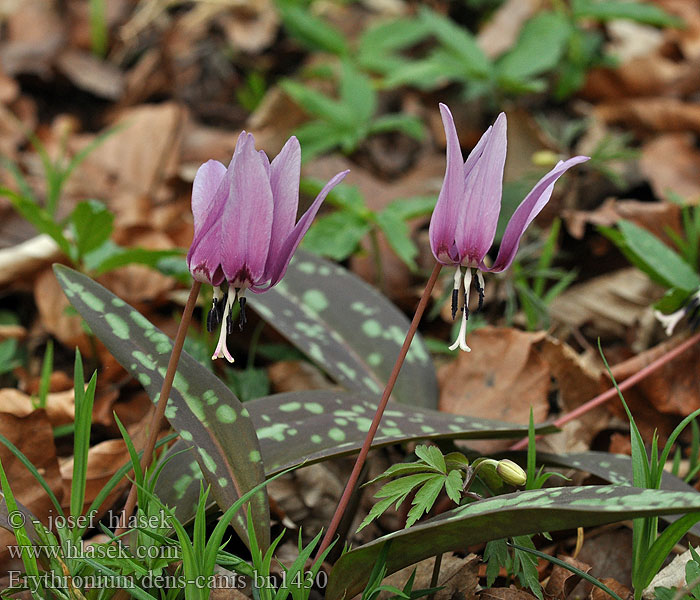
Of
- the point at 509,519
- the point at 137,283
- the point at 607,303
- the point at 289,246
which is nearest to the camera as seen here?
the point at 509,519

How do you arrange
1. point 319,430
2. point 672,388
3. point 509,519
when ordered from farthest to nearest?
1. point 672,388
2. point 319,430
3. point 509,519

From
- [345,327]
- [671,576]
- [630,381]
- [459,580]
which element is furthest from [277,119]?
[671,576]

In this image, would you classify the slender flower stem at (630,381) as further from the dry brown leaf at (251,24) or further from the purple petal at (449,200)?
the dry brown leaf at (251,24)

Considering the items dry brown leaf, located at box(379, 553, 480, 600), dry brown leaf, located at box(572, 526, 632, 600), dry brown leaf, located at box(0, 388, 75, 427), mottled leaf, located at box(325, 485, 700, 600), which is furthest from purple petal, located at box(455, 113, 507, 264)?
dry brown leaf, located at box(0, 388, 75, 427)

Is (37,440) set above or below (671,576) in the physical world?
above

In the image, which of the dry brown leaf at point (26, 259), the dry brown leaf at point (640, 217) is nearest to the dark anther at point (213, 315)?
the dry brown leaf at point (26, 259)

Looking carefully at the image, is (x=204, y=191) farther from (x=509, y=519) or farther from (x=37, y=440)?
(x=37, y=440)

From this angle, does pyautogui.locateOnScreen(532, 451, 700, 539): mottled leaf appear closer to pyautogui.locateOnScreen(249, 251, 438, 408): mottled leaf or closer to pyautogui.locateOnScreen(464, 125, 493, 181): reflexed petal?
pyautogui.locateOnScreen(249, 251, 438, 408): mottled leaf
